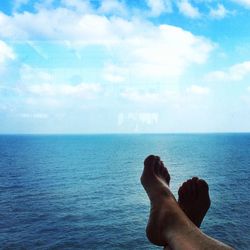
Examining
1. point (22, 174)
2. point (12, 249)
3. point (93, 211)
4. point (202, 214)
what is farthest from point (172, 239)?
point (22, 174)

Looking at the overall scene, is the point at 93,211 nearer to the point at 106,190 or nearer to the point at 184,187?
the point at 106,190

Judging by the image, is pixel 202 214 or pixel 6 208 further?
pixel 6 208

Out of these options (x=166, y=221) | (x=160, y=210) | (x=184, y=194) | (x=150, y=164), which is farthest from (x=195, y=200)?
(x=166, y=221)

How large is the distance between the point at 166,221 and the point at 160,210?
0.42 m

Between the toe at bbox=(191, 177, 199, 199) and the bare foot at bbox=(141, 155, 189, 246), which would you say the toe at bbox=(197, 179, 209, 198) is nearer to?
the toe at bbox=(191, 177, 199, 199)

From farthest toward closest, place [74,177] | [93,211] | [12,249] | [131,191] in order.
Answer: [74,177] → [131,191] → [93,211] → [12,249]

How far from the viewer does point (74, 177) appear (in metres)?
47.3

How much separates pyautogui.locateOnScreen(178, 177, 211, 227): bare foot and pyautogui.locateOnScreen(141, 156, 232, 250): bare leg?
35 centimetres

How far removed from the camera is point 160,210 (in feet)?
15.3

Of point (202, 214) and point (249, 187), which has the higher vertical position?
point (202, 214)

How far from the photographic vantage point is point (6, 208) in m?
29.8

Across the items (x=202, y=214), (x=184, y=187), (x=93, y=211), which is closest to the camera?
(x=202, y=214)

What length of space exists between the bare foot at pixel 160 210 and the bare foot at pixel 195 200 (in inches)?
13.9

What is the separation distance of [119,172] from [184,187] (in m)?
46.9
